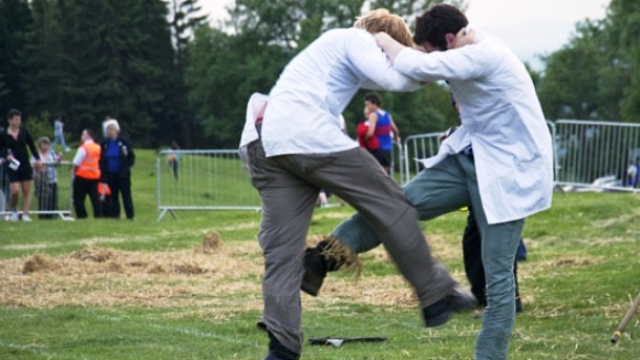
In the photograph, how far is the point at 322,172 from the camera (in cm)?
712

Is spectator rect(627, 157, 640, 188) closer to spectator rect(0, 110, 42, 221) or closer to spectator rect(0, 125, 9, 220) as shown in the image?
spectator rect(0, 110, 42, 221)

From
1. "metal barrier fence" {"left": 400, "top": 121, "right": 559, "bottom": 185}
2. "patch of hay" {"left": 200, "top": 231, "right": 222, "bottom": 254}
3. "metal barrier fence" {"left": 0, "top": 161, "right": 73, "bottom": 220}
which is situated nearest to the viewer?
"patch of hay" {"left": 200, "top": 231, "right": 222, "bottom": 254}

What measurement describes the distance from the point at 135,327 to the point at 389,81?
4.24 metres

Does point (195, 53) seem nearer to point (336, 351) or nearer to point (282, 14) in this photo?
point (282, 14)

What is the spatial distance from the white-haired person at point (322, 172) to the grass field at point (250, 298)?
156cm

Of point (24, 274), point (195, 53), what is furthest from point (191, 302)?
point (195, 53)

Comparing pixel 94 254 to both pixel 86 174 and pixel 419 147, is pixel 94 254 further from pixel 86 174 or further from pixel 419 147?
pixel 419 147

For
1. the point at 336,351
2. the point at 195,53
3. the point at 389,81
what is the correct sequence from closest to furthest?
1. the point at 389,81
2. the point at 336,351
3. the point at 195,53

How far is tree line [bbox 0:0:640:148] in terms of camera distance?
77812mm

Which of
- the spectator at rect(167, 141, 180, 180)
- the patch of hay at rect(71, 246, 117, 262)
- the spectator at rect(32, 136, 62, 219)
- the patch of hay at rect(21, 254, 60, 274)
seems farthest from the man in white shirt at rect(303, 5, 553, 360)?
the spectator at rect(167, 141, 180, 180)

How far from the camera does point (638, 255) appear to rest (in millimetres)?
15086

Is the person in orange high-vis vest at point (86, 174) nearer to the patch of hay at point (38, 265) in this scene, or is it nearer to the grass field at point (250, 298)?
the grass field at point (250, 298)

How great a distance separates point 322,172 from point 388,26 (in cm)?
84

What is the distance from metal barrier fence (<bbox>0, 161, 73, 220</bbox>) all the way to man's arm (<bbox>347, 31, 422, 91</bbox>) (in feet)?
65.4
